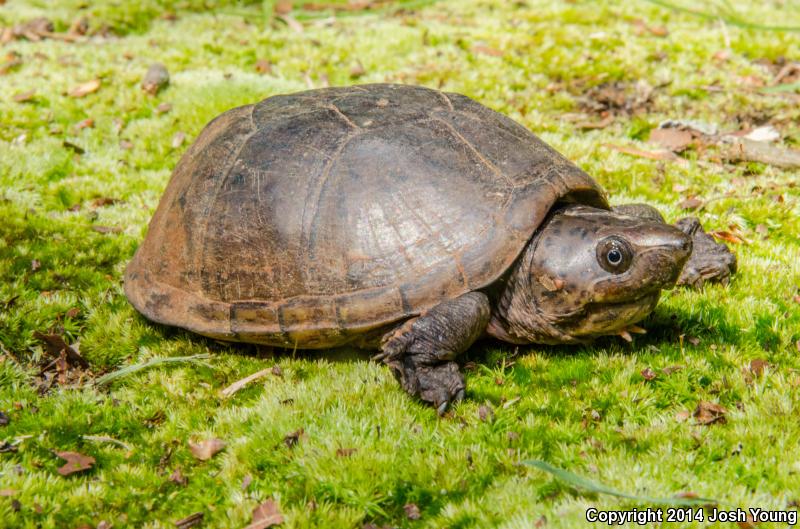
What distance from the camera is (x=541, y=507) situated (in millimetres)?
3723

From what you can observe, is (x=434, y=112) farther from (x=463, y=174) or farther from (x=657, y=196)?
(x=657, y=196)

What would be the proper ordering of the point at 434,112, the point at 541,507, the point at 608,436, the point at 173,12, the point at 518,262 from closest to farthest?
the point at 541,507 → the point at 608,436 → the point at 518,262 → the point at 434,112 → the point at 173,12

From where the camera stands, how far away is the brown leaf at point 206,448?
4.41m

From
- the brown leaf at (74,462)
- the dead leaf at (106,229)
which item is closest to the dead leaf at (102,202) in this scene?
the dead leaf at (106,229)

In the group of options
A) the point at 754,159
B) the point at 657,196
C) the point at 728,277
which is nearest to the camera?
→ the point at 728,277

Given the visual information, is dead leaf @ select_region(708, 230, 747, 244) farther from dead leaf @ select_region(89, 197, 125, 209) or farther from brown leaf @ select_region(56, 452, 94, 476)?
dead leaf @ select_region(89, 197, 125, 209)

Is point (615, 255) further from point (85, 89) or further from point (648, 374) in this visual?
point (85, 89)

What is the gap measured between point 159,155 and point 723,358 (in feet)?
24.9

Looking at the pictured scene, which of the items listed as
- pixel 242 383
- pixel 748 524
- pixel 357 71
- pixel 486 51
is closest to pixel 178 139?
pixel 357 71

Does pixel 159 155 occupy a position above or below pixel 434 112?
below

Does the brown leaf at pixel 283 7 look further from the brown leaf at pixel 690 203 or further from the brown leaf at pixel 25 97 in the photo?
the brown leaf at pixel 690 203

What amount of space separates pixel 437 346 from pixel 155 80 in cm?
824

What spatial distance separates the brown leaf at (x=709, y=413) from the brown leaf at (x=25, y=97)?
10.6 m

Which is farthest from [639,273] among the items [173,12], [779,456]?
[173,12]
